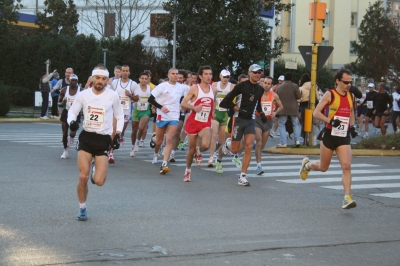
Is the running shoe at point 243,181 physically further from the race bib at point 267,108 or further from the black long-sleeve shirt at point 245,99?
the race bib at point 267,108

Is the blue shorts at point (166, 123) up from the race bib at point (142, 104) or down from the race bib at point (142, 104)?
down

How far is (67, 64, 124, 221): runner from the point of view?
9.63 meters

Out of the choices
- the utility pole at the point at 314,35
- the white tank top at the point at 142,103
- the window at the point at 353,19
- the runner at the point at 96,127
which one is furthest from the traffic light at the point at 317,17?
the window at the point at 353,19

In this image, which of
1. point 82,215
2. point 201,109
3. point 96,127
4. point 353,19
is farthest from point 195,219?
point 353,19

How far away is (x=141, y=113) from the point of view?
61.9 ft

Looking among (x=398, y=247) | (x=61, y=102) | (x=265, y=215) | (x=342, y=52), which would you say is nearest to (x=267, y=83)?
(x=61, y=102)

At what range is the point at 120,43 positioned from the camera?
1837 inches

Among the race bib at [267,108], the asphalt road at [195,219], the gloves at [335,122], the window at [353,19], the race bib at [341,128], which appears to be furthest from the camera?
the window at [353,19]

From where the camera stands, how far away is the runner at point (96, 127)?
31.6ft

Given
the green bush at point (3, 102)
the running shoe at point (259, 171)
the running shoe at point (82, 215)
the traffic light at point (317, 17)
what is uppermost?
the traffic light at point (317, 17)

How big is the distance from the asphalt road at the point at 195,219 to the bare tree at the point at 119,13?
3979 cm

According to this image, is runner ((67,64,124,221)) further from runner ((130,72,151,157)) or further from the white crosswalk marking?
runner ((130,72,151,157))

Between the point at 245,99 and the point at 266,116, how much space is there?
2842 millimetres

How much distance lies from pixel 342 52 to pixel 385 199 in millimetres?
59747
